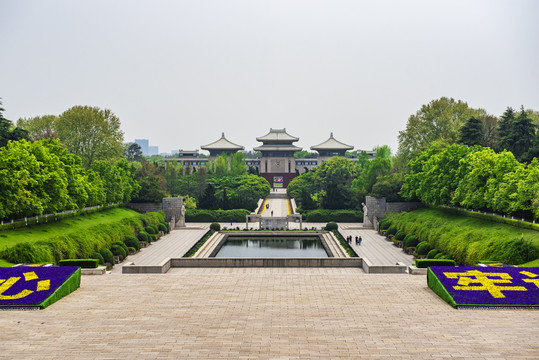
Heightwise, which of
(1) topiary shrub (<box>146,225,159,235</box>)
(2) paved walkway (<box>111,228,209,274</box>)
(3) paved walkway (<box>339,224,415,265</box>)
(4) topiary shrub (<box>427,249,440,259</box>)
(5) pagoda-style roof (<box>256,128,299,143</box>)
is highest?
(5) pagoda-style roof (<box>256,128,299,143</box>)

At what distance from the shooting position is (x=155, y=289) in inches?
673

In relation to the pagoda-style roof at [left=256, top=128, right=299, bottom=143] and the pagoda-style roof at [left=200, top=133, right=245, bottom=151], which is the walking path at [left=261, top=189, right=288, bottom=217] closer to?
the pagoda-style roof at [left=256, top=128, right=299, bottom=143]

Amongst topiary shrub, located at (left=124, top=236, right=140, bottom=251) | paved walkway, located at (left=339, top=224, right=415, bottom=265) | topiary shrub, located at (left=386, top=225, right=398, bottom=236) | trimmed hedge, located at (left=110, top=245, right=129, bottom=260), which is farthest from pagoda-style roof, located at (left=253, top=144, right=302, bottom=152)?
trimmed hedge, located at (left=110, top=245, right=129, bottom=260)

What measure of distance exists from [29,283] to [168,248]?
16.9 metres

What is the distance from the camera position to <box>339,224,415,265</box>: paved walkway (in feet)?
93.4

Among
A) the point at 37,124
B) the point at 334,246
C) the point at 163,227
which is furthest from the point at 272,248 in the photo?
the point at 37,124

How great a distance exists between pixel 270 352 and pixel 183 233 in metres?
30.3

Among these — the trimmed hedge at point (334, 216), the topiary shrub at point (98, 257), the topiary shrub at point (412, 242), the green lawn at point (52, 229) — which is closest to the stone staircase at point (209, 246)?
the topiary shrub at point (98, 257)

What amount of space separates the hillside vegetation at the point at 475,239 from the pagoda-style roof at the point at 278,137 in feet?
170

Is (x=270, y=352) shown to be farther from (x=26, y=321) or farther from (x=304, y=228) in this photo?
(x=304, y=228)

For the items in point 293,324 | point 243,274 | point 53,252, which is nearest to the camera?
point 293,324

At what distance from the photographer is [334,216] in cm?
4656

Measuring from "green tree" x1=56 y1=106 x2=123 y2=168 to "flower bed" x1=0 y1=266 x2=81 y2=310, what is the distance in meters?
34.3

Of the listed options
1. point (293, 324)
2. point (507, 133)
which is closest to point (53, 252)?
point (293, 324)
